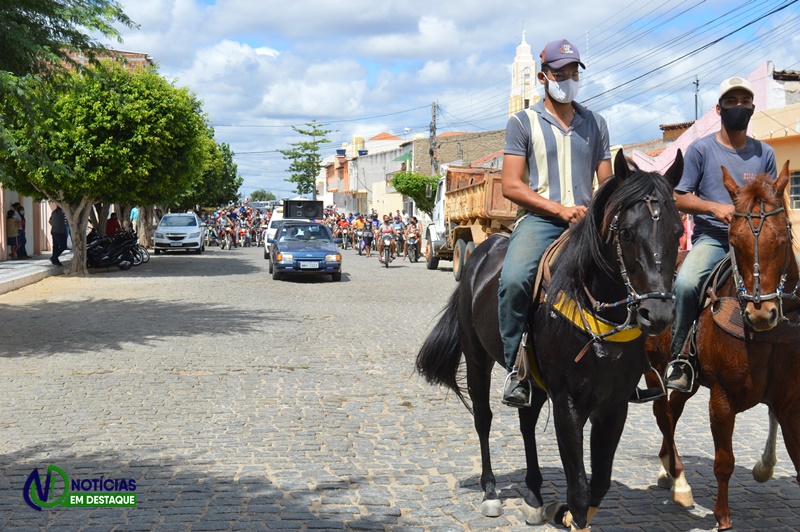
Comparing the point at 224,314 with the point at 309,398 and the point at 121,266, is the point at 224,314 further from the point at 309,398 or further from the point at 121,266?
the point at 121,266

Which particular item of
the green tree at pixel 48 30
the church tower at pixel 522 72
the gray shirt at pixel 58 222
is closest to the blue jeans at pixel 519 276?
the green tree at pixel 48 30

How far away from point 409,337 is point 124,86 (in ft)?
48.4

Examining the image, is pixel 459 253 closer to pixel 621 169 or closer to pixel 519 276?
pixel 519 276

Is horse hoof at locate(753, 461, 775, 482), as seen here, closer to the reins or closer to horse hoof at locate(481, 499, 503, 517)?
horse hoof at locate(481, 499, 503, 517)

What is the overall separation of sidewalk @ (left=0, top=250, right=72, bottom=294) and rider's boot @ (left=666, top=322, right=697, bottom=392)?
17.1 metres

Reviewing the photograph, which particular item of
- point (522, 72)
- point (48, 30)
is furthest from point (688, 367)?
point (522, 72)

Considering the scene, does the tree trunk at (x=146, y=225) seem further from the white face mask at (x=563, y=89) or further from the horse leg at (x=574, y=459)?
the horse leg at (x=574, y=459)

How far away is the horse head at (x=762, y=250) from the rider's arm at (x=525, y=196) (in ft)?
2.76

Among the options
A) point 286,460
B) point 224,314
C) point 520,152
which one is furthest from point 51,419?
point 224,314

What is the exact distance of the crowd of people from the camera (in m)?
30.8

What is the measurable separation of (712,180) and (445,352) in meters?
1.94

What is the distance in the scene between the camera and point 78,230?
24453 millimetres

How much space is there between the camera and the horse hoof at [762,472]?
510 centimetres

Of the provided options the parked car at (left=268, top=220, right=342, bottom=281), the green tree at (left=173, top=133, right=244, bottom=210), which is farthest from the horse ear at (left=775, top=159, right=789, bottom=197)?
the green tree at (left=173, top=133, right=244, bottom=210)
